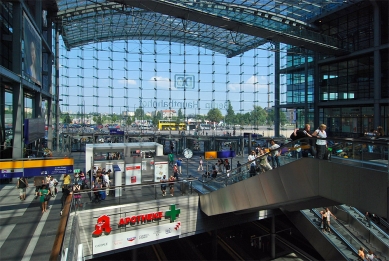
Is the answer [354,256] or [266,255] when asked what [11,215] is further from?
[354,256]

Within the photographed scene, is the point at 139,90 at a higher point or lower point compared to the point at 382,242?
higher

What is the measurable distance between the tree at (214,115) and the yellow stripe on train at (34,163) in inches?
708

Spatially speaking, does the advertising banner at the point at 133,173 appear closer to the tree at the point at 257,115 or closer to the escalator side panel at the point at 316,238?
the escalator side panel at the point at 316,238

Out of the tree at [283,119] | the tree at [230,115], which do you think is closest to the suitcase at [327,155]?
the tree at [230,115]

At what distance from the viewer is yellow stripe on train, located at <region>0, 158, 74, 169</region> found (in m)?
7.66

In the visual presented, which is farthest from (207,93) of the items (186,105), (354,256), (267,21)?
(354,256)

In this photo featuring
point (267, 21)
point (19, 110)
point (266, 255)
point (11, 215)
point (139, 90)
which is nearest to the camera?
point (11, 215)

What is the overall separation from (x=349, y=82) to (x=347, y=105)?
163cm

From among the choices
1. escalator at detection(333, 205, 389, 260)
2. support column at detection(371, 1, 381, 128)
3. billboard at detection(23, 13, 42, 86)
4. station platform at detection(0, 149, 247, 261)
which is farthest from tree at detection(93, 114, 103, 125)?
support column at detection(371, 1, 381, 128)

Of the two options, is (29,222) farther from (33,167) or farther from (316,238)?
(316,238)

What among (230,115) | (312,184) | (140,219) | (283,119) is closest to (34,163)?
(140,219)

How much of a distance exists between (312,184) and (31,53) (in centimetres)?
1435

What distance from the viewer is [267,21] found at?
60.8 feet

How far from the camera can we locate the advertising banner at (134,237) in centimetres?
783
